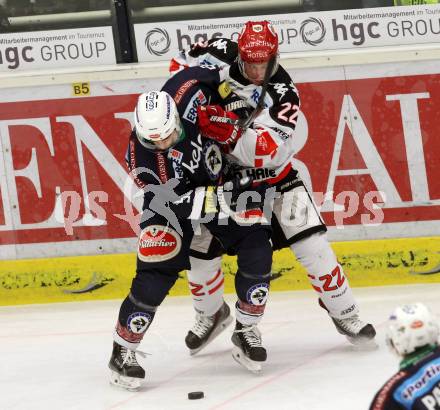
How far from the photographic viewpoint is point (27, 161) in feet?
20.6

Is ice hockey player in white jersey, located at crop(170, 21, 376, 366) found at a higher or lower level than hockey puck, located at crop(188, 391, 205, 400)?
higher

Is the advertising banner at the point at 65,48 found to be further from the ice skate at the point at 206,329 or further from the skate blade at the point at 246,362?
the skate blade at the point at 246,362

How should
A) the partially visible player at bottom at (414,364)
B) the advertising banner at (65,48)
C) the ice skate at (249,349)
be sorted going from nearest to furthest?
the partially visible player at bottom at (414,364) → the ice skate at (249,349) → the advertising banner at (65,48)

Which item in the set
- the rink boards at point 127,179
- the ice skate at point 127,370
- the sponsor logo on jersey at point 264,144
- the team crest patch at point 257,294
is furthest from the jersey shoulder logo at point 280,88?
the rink boards at point 127,179

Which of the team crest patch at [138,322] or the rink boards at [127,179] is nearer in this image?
the team crest patch at [138,322]

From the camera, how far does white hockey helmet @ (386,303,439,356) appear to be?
9.62 ft

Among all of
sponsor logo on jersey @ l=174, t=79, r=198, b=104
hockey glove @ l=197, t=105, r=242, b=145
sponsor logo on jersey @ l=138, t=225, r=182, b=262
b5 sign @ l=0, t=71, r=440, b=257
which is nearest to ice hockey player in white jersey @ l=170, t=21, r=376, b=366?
hockey glove @ l=197, t=105, r=242, b=145

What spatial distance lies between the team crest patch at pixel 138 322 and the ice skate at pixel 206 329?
556 mm

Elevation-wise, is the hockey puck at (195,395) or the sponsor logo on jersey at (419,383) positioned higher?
the sponsor logo on jersey at (419,383)

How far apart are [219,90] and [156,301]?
0.86m

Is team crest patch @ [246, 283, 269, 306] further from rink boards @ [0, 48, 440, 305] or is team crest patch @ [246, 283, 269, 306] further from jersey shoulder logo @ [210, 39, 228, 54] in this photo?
rink boards @ [0, 48, 440, 305]

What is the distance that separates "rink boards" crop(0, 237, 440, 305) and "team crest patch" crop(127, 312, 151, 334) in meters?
1.61

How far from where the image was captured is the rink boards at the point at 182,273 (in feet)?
19.7

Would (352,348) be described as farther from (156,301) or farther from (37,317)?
(37,317)
